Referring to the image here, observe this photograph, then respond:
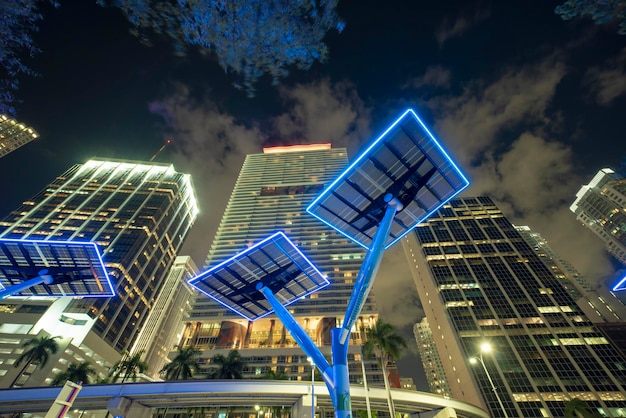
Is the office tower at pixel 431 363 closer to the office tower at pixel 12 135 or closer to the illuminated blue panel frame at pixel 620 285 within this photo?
the illuminated blue panel frame at pixel 620 285

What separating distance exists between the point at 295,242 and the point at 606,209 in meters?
154

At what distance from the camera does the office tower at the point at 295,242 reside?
8319 centimetres

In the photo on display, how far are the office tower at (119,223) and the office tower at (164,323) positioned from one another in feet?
109

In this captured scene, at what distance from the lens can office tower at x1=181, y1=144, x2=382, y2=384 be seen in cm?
8319

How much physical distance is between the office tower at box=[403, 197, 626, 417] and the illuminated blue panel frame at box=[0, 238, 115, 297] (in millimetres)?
62221

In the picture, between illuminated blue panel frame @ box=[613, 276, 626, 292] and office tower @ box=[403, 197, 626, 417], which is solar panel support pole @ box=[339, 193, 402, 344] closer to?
illuminated blue panel frame @ box=[613, 276, 626, 292]

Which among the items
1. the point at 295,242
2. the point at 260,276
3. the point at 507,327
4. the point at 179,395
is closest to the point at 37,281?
the point at 179,395

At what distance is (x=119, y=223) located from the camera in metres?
108

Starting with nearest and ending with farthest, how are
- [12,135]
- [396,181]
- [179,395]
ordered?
[396,181], [179,395], [12,135]

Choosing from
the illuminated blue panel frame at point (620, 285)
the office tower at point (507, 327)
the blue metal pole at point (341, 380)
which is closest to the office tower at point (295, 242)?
the office tower at point (507, 327)

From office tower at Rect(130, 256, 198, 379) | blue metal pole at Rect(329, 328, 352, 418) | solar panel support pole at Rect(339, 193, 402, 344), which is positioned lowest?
blue metal pole at Rect(329, 328, 352, 418)

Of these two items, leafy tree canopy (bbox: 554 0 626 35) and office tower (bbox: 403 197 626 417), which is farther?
office tower (bbox: 403 197 626 417)

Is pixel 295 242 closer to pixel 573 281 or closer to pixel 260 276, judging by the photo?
pixel 260 276

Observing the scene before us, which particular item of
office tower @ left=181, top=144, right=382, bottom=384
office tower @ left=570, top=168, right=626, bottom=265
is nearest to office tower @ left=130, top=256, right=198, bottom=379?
office tower @ left=181, top=144, right=382, bottom=384
